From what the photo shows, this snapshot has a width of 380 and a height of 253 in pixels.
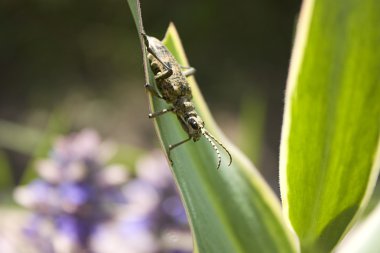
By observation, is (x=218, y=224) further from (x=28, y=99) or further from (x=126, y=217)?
(x=28, y=99)

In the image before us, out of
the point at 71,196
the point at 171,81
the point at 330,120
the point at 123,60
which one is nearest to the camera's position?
the point at 330,120

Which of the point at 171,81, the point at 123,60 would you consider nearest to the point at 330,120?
the point at 171,81

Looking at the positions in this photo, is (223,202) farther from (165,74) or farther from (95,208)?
(95,208)

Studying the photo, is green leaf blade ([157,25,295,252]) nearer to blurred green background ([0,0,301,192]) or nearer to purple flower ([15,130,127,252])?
purple flower ([15,130,127,252])

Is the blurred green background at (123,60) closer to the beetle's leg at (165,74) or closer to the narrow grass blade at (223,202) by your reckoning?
the beetle's leg at (165,74)

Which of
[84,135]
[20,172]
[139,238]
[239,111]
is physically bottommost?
[239,111]

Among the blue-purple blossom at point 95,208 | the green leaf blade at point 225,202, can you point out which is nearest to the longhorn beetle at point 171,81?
the green leaf blade at point 225,202

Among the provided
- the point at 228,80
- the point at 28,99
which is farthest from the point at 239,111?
the point at 28,99
